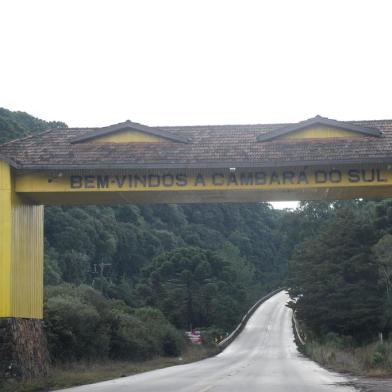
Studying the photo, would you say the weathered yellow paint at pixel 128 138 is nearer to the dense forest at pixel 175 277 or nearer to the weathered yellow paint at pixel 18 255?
the weathered yellow paint at pixel 18 255

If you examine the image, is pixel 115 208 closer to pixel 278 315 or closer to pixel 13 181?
pixel 278 315

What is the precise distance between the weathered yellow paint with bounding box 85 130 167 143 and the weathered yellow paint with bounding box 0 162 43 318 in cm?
304

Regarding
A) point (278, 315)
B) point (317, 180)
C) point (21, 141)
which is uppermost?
point (21, 141)

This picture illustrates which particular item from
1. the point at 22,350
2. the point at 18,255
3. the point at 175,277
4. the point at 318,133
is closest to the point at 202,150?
the point at 318,133

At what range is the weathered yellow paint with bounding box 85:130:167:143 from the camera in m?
24.2

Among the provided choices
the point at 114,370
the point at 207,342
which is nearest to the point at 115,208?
the point at 207,342

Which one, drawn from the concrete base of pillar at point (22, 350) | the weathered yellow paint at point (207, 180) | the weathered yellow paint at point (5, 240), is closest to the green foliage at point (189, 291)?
the concrete base of pillar at point (22, 350)

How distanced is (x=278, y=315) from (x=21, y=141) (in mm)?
76626

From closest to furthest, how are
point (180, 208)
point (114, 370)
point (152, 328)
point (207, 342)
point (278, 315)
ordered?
point (114, 370) → point (152, 328) → point (207, 342) → point (278, 315) → point (180, 208)

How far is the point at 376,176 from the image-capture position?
888 inches

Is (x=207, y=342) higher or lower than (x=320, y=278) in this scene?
lower

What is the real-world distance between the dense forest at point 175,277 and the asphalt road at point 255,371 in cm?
318

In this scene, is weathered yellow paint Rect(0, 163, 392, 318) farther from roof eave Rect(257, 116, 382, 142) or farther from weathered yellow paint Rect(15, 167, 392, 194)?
roof eave Rect(257, 116, 382, 142)

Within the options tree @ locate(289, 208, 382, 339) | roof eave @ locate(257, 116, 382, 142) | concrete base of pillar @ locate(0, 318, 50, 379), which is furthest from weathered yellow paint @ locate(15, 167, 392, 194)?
tree @ locate(289, 208, 382, 339)
